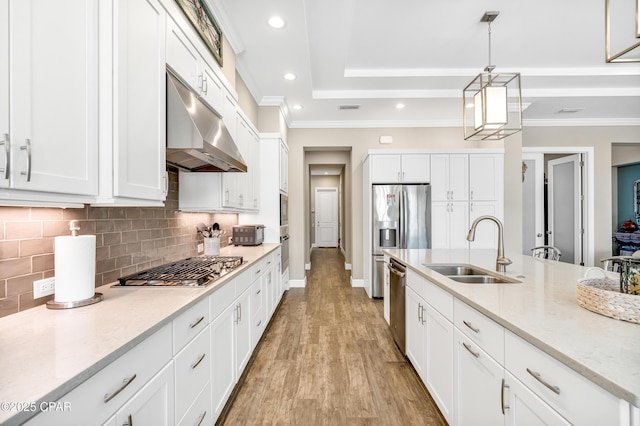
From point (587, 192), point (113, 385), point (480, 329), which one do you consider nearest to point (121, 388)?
point (113, 385)

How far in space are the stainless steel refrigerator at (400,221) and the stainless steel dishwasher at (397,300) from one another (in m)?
1.47

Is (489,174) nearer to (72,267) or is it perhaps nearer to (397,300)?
(397,300)

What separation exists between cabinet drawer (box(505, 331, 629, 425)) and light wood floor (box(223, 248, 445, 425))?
3.51 feet

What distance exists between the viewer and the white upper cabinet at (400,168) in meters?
4.36

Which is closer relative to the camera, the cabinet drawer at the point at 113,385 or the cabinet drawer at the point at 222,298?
the cabinet drawer at the point at 113,385

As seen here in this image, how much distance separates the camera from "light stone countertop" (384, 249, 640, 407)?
2.29 feet

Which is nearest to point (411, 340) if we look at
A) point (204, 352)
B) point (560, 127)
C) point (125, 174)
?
point (204, 352)

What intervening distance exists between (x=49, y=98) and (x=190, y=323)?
1.00 m

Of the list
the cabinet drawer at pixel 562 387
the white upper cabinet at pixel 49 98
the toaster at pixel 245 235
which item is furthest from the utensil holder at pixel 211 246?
the cabinet drawer at pixel 562 387

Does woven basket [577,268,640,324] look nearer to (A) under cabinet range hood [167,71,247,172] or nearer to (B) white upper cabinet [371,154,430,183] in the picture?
(A) under cabinet range hood [167,71,247,172]

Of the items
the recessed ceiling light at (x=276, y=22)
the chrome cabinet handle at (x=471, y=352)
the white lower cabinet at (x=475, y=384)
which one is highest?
the recessed ceiling light at (x=276, y=22)

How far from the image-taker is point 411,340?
2221 mm

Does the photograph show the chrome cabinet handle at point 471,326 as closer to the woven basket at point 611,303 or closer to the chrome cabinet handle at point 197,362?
the woven basket at point 611,303

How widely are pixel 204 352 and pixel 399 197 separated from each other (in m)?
3.52
